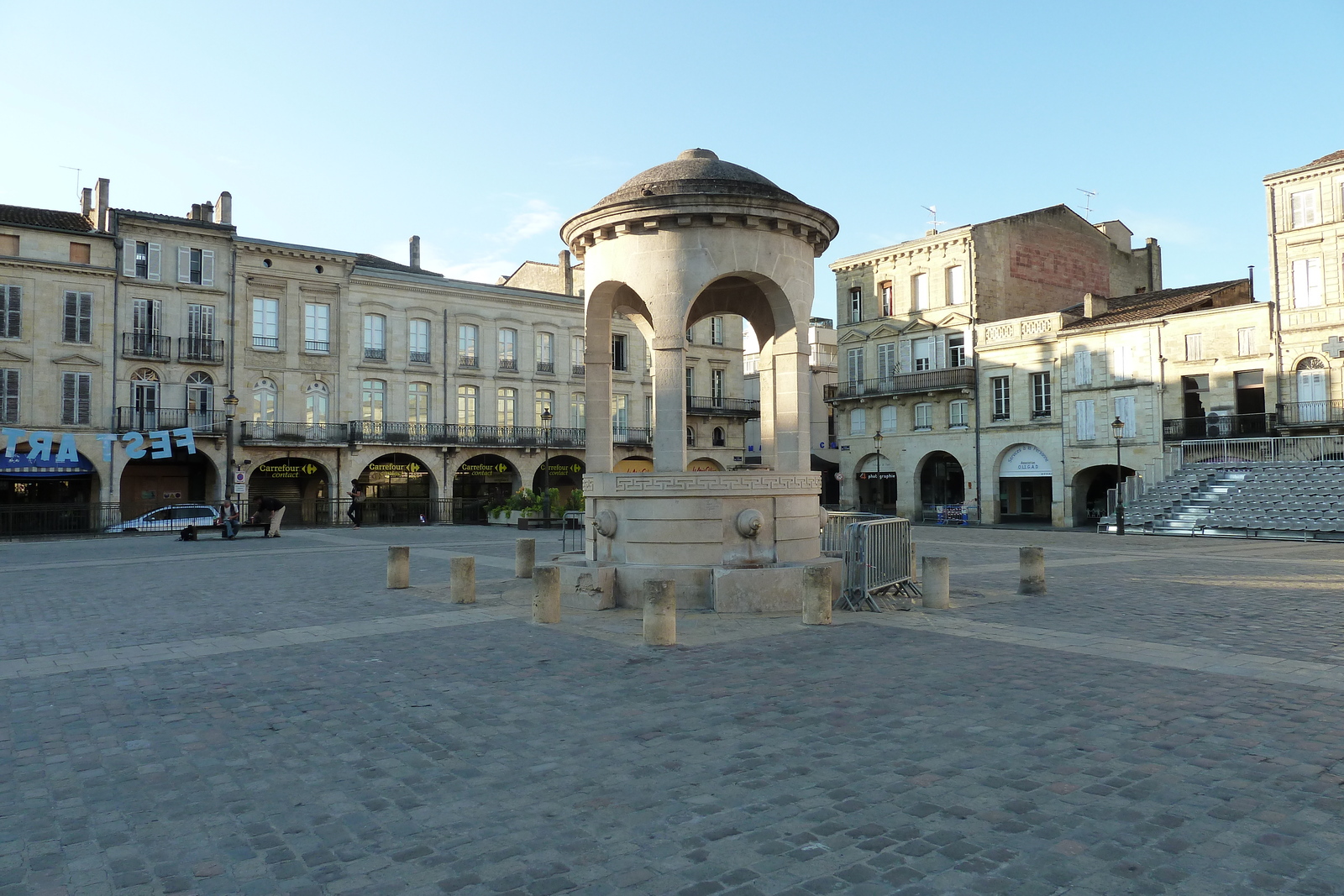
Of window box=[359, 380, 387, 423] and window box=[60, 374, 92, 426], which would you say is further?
window box=[359, 380, 387, 423]

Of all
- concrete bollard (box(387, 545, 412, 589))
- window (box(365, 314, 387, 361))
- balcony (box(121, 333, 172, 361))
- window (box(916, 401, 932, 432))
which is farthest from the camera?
window (box(916, 401, 932, 432))

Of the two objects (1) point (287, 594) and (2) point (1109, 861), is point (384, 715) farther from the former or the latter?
(1) point (287, 594)

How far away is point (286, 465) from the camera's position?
39.9 metres

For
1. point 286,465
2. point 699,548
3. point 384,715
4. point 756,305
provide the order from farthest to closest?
point 286,465
point 756,305
point 699,548
point 384,715

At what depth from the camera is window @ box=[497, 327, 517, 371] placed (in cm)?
4497

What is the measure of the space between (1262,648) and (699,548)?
616 cm

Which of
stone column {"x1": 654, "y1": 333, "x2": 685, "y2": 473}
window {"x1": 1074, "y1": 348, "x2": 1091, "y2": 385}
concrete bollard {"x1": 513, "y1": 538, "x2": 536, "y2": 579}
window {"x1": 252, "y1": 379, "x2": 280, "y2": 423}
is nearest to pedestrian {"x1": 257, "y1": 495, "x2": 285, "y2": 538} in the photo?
window {"x1": 252, "y1": 379, "x2": 280, "y2": 423}

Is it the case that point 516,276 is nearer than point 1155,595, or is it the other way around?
point 1155,595

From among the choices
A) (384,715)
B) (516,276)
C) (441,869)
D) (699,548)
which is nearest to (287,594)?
(699,548)

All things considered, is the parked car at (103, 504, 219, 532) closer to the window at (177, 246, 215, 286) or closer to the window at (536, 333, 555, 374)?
the window at (177, 246, 215, 286)

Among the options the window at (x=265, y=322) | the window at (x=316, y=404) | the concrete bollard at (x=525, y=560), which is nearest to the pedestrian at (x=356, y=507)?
the window at (x=316, y=404)

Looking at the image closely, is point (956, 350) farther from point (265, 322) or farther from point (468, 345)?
point (265, 322)

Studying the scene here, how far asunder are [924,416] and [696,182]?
1317 inches

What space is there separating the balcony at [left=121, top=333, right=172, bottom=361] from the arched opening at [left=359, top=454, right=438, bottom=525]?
922 cm
